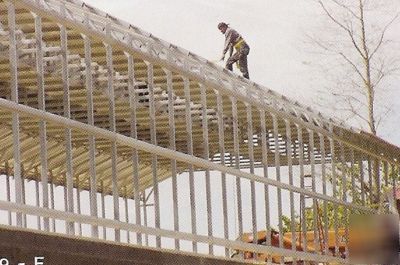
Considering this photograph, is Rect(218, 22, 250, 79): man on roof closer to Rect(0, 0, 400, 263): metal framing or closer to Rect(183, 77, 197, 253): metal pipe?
Rect(0, 0, 400, 263): metal framing

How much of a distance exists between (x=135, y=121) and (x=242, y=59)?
14377mm

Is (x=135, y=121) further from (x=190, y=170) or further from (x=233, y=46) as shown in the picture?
(x=233, y=46)

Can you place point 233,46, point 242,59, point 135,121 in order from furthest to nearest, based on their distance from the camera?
point 233,46 < point 242,59 < point 135,121

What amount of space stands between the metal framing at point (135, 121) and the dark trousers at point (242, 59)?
2495mm

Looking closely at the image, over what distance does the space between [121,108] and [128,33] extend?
6.10 m

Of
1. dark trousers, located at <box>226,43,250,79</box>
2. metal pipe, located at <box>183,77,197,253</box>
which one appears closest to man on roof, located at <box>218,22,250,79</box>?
dark trousers, located at <box>226,43,250,79</box>

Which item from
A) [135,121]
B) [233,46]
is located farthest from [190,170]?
[233,46]

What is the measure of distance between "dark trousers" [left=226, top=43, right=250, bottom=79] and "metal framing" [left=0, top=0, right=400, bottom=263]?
2495 millimetres

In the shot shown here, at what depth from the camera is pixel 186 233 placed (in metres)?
15.8

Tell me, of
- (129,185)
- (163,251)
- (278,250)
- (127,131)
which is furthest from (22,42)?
(129,185)

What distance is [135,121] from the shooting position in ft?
48.8

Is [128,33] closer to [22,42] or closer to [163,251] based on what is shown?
[22,42]

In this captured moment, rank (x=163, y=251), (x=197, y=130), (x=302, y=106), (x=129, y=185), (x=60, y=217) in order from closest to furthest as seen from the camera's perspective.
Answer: (x=60, y=217)
(x=163, y=251)
(x=302, y=106)
(x=197, y=130)
(x=129, y=185)

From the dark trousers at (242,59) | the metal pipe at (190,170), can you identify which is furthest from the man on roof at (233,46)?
the metal pipe at (190,170)
